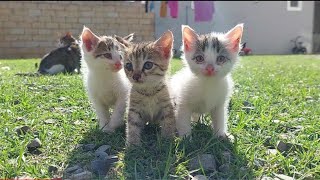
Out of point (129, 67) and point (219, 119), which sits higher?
point (129, 67)

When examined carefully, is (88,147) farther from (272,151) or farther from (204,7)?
(204,7)

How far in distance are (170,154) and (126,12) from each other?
1187 cm

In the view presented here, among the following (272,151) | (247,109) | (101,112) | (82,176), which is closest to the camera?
(82,176)

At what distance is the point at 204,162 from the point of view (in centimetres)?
200

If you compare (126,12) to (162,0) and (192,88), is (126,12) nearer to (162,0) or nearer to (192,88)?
(162,0)

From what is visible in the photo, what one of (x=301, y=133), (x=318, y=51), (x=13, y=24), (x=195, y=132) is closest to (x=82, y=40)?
(x=195, y=132)

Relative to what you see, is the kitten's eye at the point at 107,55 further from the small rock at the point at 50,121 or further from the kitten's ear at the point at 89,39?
the small rock at the point at 50,121

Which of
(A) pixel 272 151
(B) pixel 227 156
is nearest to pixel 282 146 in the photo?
(A) pixel 272 151

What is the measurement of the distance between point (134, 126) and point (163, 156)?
13.8 inches

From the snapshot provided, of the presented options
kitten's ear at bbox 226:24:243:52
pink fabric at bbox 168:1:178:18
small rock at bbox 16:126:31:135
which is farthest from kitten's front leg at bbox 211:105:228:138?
pink fabric at bbox 168:1:178:18

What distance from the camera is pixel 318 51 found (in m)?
17.6

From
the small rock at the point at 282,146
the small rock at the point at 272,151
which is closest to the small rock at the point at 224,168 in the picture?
the small rock at the point at 272,151

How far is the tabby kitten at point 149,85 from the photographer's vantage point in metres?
2.35

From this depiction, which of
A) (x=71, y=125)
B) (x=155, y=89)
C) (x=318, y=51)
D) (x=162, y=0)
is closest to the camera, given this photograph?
(x=155, y=89)
